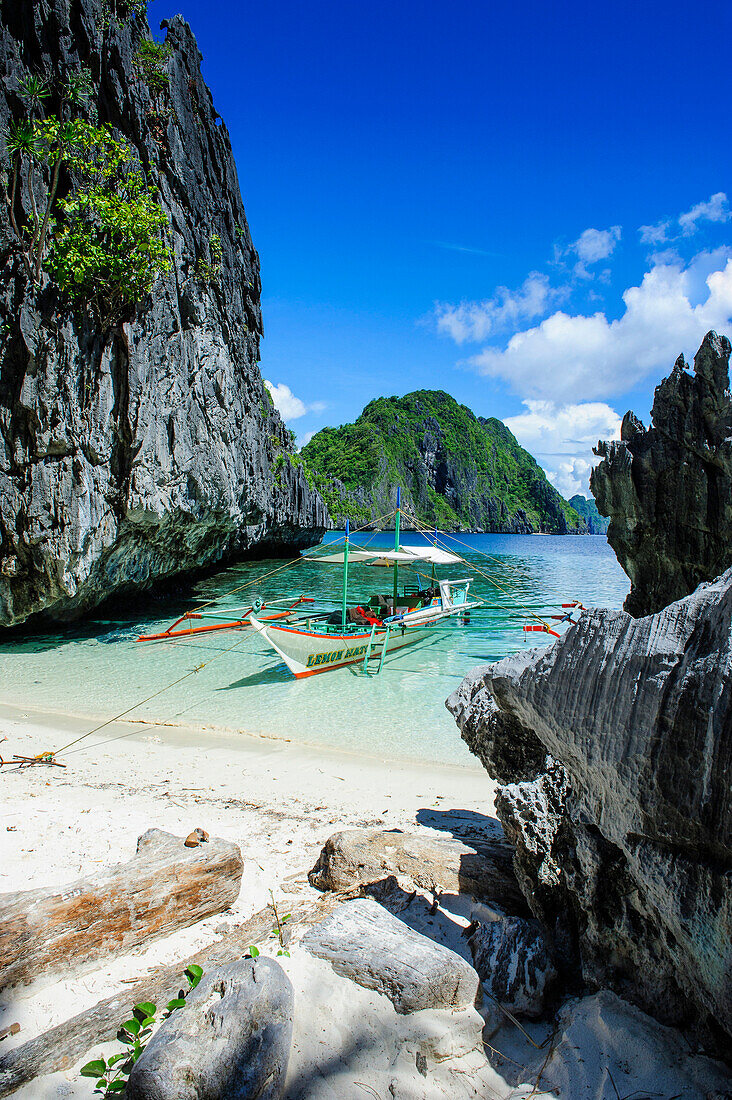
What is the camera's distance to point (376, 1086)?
186 cm

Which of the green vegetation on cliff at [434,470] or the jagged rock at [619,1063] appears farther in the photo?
the green vegetation on cliff at [434,470]

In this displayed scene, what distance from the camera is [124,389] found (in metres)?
15.5

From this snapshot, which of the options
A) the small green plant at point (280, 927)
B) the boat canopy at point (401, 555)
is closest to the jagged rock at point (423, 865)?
the small green plant at point (280, 927)

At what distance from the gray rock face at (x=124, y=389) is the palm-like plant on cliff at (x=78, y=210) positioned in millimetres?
400

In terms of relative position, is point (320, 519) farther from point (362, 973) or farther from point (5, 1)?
point (362, 973)

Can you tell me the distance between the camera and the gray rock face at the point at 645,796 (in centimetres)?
179

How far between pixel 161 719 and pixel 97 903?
719cm

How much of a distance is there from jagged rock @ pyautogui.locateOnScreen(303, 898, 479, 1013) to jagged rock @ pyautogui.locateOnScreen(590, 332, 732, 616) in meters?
11.2

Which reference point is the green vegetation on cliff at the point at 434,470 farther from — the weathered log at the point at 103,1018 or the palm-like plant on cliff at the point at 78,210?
the weathered log at the point at 103,1018

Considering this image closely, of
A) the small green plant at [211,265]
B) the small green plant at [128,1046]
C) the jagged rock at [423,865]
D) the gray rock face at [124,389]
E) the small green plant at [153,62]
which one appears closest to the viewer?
the small green plant at [128,1046]

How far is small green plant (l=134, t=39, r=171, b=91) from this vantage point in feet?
60.1

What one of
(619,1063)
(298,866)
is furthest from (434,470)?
(619,1063)

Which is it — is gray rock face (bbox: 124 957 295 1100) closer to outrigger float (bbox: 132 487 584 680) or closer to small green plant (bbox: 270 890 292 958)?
small green plant (bbox: 270 890 292 958)

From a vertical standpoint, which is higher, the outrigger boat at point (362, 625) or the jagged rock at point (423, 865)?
the jagged rock at point (423, 865)
